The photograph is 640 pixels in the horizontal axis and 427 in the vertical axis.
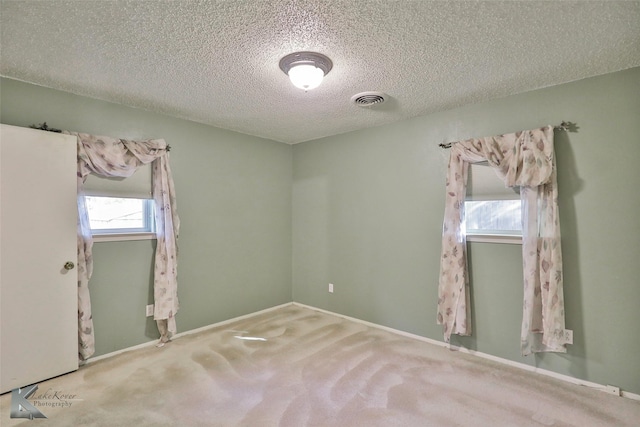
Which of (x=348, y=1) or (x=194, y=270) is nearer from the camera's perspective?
(x=348, y=1)

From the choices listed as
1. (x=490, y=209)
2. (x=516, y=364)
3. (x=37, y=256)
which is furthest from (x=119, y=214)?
(x=516, y=364)

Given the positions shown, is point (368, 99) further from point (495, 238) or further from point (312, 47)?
point (495, 238)

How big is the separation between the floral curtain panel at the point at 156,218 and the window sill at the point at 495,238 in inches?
117

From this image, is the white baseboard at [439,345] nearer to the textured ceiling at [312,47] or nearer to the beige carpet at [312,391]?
the beige carpet at [312,391]

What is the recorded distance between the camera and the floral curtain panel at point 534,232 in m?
2.42

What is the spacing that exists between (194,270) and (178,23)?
2.54 m

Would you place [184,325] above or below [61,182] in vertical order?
below

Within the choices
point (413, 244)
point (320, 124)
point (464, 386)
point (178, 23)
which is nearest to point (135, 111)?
point (178, 23)

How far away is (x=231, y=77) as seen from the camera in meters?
2.40

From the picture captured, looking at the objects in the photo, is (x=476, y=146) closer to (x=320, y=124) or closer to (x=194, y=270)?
(x=320, y=124)

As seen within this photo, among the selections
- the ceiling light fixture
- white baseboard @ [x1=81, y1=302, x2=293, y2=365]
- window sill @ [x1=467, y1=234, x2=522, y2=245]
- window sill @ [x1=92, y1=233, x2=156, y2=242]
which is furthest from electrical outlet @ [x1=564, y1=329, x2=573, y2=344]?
window sill @ [x1=92, y1=233, x2=156, y2=242]

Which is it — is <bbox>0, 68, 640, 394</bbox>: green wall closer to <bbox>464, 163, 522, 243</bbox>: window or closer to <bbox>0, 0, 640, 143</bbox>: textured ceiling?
<bbox>464, 163, 522, 243</bbox>: window

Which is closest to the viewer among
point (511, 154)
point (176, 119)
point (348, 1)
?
point (348, 1)

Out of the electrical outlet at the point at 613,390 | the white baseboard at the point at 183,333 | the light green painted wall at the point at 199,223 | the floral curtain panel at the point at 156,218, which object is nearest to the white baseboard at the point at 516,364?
the electrical outlet at the point at 613,390
